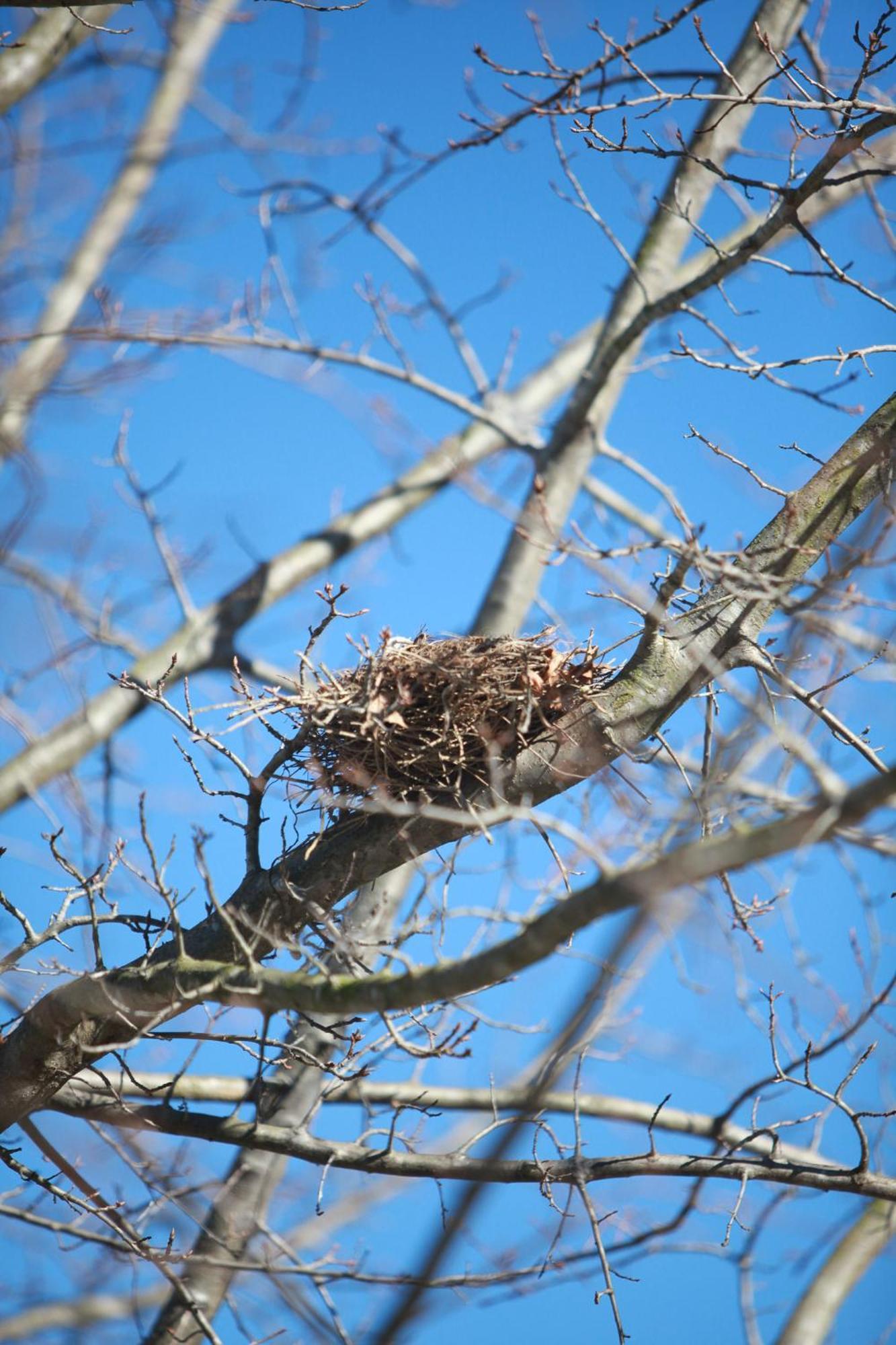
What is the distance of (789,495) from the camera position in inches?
131

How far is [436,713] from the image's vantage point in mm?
3268

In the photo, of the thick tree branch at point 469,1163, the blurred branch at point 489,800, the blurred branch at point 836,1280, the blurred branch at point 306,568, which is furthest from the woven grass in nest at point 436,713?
the blurred branch at point 836,1280

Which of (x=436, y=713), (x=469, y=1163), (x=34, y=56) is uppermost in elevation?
(x=34, y=56)

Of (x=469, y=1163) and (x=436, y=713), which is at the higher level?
(x=436, y=713)

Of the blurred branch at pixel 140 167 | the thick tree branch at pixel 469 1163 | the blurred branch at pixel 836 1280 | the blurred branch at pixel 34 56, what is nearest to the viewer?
the thick tree branch at pixel 469 1163

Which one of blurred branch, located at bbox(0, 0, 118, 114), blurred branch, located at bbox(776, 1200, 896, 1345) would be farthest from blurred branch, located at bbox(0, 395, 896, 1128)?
blurred branch, located at bbox(0, 0, 118, 114)

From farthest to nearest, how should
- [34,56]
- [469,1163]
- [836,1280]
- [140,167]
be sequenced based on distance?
[140,167]
[836,1280]
[34,56]
[469,1163]

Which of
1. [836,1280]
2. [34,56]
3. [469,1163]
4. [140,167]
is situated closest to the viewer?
→ [469,1163]

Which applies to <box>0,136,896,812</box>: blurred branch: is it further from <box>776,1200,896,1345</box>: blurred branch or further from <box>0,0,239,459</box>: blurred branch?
<box>776,1200,896,1345</box>: blurred branch

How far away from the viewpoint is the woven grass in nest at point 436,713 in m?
3.20

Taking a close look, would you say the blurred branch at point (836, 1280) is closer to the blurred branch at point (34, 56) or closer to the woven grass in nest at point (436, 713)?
the woven grass in nest at point (436, 713)

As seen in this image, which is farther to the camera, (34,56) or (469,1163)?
(34,56)

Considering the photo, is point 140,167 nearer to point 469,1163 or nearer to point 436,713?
point 436,713

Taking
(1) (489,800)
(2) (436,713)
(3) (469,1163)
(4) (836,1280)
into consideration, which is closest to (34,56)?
(2) (436,713)
